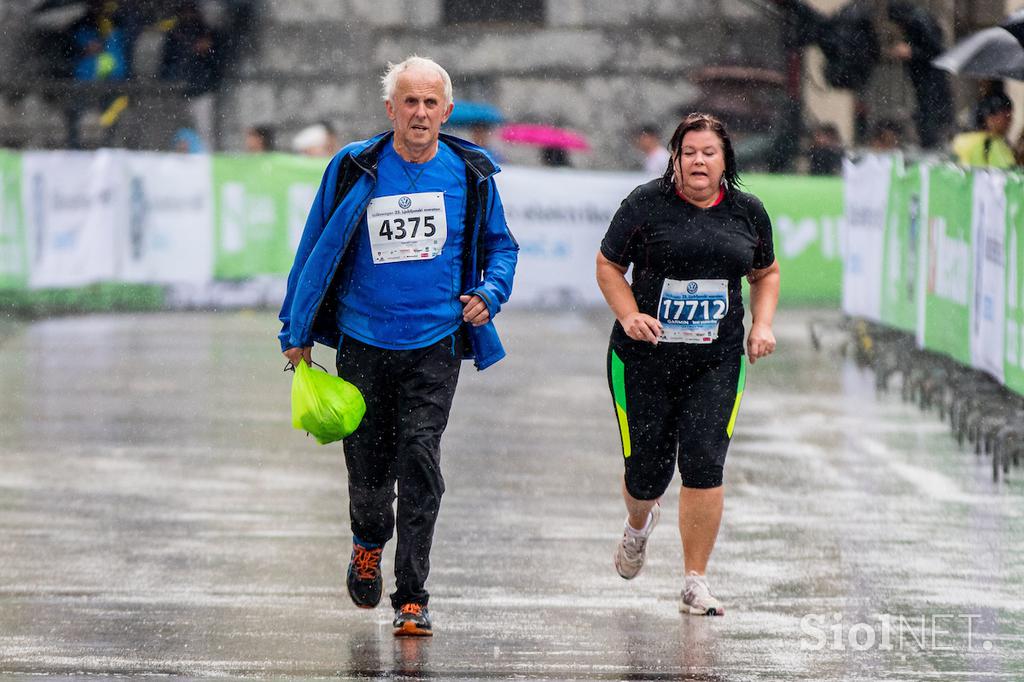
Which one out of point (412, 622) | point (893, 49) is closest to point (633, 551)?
point (412, 622)

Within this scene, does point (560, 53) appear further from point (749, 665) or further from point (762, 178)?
point (749, 665)

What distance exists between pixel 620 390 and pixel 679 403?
0.68ft

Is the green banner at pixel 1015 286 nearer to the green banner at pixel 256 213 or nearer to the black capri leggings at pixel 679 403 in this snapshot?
the black capri leggings at pixel 679 403

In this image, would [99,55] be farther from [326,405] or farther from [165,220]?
[326,405]

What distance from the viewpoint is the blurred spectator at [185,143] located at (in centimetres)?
2391

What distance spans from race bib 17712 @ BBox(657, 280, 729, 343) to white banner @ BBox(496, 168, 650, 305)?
40.8ft

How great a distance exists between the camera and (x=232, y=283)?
19.6 m

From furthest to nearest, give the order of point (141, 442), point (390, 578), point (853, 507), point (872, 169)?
point (872, 169)
point (141, 442)
point (853, 507)
point (390, 578)

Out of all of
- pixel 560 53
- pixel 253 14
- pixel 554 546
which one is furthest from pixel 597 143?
pixel 554 546

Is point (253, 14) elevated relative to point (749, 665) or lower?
elevated

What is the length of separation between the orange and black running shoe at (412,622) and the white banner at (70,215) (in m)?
12.7

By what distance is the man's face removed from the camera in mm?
6355

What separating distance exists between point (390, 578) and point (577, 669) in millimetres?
1566

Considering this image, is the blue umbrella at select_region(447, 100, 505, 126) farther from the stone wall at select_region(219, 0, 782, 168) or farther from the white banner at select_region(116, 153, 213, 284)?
the white banner at select_region(116, 153, 213, 284)
